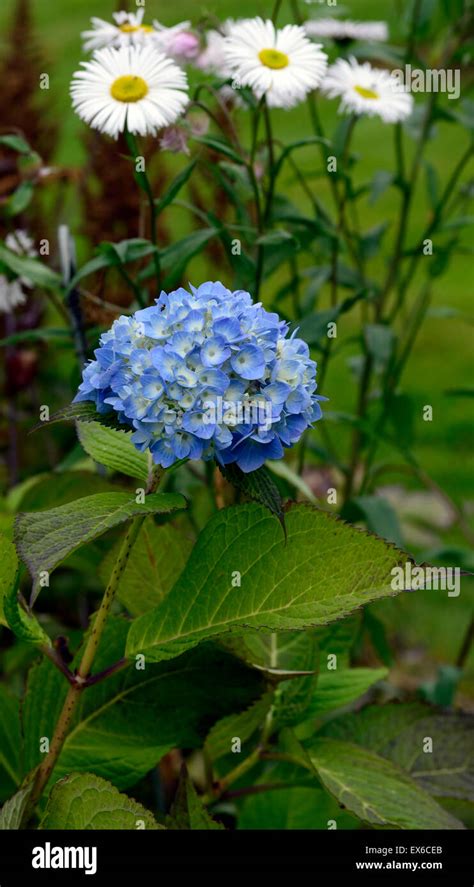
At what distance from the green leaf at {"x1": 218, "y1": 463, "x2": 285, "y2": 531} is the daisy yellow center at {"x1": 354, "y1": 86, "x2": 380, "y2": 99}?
0.73 m

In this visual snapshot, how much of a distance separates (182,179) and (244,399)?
→ 1.41ft

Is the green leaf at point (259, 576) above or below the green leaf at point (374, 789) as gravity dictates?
above

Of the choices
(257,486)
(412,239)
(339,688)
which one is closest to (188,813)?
(339,688)

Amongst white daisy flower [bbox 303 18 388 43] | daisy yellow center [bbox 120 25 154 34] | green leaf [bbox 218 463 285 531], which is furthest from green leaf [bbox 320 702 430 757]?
white daisy flower [bbox 303 18 388 43]

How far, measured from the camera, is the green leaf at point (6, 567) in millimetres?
748

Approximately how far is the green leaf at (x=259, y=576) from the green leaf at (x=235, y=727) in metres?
0.15

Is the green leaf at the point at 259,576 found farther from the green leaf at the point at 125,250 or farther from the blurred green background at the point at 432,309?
the blurred green background at the point at 432,309

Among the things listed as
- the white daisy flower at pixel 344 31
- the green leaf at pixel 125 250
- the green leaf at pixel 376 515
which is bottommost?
the green leaf at pixel 376 515

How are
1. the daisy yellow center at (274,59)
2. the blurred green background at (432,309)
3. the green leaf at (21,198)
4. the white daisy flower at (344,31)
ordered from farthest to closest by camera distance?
the blurred green background at (432,309), the white daisy flower at (344,31), the green leaf at (21,198), the daisy yellow center at (274,59)

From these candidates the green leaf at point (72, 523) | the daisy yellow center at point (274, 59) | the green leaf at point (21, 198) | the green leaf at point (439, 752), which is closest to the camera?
the green leaf at point (72, 523)

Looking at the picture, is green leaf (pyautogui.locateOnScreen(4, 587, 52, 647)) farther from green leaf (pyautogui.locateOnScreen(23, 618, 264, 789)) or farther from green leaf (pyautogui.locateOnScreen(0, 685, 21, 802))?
green leaf (pyautogui.locateOnScreen(0, 685, 21, 802))

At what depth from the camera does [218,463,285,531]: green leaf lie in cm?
65

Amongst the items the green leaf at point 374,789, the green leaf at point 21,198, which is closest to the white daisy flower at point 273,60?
the green leaf at point 21,198

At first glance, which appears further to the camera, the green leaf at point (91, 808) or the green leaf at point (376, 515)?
the green leaf at point (376, 515)
